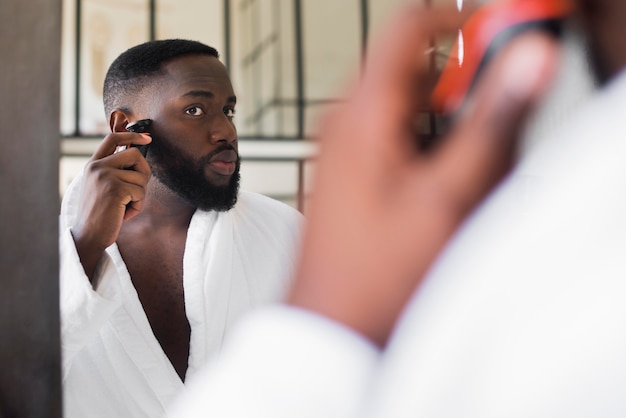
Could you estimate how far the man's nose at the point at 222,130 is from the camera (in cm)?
104

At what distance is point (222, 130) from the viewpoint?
1046 mm

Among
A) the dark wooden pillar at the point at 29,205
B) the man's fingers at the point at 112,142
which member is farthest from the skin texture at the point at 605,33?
the man's fingers at the point at 112,142

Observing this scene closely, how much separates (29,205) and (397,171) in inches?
8.1

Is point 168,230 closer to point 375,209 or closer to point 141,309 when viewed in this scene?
point 141,309

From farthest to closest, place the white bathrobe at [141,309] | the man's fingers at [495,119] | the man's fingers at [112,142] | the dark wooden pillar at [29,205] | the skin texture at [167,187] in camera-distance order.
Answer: the skin texture at [167,187], the man's fingers at [112,142], the white bathrobe at [141,309], the dark wooden pillar at [29,205], the man's fingers at [495,119]

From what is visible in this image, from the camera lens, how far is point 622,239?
0.62ft

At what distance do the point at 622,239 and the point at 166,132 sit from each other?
0.95m

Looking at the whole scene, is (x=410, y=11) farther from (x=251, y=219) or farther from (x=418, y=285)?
(x=251, y=219)

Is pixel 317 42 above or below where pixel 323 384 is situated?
above

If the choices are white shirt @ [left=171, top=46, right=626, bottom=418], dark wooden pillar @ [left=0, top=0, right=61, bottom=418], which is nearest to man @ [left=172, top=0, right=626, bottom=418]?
white shirt @ [left=171, top=46, right=626, bottom=418]

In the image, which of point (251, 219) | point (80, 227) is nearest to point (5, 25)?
point (80, 227)

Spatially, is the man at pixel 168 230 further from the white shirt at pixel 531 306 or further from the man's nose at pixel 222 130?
the white shirt at pixel 531 306

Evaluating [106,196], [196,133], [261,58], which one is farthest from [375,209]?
[196,133]

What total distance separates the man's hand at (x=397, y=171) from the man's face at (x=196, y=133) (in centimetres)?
85
